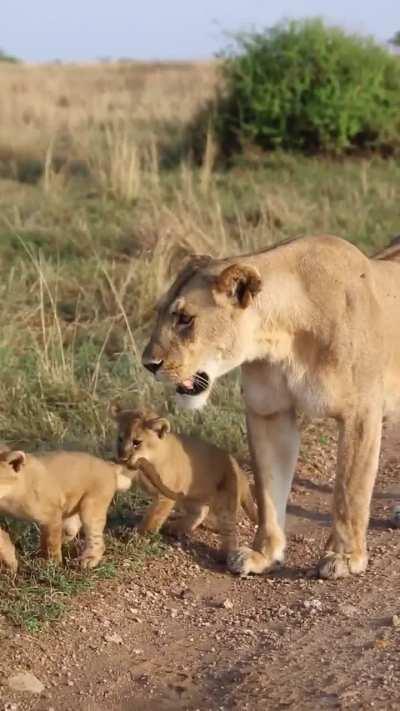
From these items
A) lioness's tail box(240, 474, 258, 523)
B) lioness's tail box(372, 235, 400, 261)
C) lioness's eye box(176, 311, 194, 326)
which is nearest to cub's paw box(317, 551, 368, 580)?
lioness's tail box(240, 474, 258, 523)

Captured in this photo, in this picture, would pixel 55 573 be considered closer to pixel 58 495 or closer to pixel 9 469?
pixel 58 495

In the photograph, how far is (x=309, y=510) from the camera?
6.77 meters

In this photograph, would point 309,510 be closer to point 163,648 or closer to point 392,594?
point 392,594

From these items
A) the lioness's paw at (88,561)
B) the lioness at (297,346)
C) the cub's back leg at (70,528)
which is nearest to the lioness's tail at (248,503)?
the lioness at (297,346)

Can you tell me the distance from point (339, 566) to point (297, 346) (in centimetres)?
98

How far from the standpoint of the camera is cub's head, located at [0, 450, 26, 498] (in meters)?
5.42

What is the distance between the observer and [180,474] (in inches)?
240

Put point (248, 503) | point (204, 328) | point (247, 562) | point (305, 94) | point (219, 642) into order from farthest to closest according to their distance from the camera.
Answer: point (305, 94) → point (248, 503) → point (247, 562) → point (204, 328) → point (219, 642)

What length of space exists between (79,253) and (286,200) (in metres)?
2.66

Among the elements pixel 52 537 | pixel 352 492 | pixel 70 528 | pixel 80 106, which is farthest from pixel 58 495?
pixel 80 106

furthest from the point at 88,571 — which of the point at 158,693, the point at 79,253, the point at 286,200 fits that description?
the point at 286,200

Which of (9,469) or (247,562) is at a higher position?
(9,469)

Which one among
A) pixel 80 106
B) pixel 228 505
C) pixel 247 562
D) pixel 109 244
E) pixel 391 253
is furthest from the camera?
pixel 80 106

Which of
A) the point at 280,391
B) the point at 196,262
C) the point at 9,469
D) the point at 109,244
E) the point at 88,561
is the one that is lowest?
the point at 109,244
